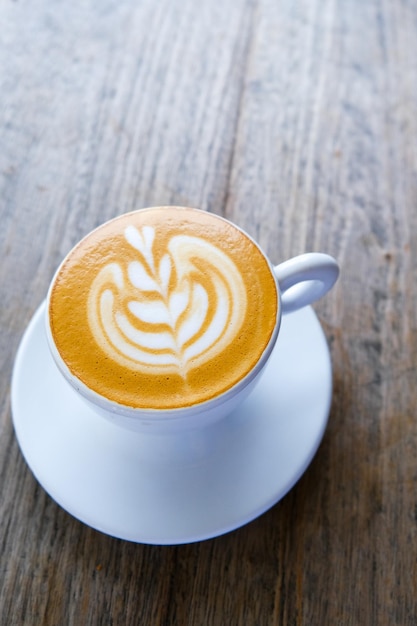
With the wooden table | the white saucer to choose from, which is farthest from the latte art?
the wooden table

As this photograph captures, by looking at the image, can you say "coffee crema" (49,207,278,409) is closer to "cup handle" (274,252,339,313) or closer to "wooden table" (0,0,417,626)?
"cup handle" (274,252,339,313)

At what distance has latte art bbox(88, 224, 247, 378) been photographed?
2.02 feet

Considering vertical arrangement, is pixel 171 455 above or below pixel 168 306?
below

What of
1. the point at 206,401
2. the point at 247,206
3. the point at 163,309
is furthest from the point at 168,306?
the point at 247,206

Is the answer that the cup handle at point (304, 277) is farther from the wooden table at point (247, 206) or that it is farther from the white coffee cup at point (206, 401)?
the wooden table at point (247, 206)

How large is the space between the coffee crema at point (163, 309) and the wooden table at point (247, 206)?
0.71 ft

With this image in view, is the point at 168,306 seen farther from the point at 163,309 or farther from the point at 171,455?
the point at 171,455

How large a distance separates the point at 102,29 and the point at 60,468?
741mm

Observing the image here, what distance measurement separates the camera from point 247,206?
93 cm

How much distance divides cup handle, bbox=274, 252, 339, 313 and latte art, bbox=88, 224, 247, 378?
5 centimetres

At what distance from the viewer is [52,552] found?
0.71 m

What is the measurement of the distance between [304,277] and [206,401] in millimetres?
178

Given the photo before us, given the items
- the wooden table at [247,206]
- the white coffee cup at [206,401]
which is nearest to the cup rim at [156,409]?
the white coffee cup at [206,401]

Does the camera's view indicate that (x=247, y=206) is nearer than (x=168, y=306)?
No
